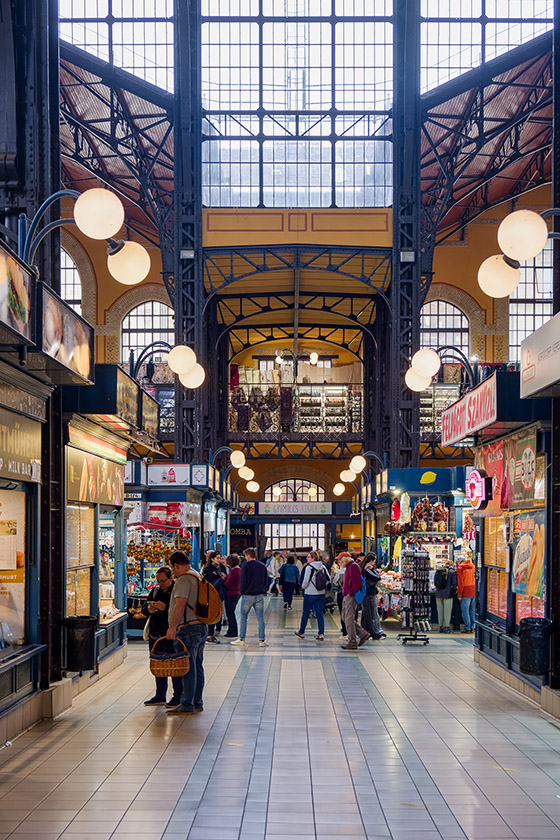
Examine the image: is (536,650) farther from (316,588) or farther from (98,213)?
(316,588)

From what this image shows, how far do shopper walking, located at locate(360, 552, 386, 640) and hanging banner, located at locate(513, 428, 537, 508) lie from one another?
14.1ft

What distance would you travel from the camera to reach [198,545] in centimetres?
2064

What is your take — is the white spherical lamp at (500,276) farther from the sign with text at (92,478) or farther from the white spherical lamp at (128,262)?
the sign with text at (92,478)

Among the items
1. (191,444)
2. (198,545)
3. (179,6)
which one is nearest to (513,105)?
(179,6)

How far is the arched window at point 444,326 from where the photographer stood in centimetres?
3494

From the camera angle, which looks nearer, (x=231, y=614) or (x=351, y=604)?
(x=351, y=604)

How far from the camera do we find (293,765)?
6.95m

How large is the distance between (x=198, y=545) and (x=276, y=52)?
13.6 m

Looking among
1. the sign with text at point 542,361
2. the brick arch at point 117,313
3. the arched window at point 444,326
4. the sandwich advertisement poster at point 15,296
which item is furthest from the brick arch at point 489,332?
the sandwich advertisement poster at point 15,296

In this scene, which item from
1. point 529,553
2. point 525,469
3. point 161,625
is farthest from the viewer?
point 525,469

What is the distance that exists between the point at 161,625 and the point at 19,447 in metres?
2.33

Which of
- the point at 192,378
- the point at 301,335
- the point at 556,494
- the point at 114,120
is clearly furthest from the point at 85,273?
the point at 556,494

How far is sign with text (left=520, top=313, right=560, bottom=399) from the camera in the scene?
7.61 metres

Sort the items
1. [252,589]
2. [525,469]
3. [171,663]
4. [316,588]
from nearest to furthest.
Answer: [171,663] → [525,469] → [252,589] → [316,588]
